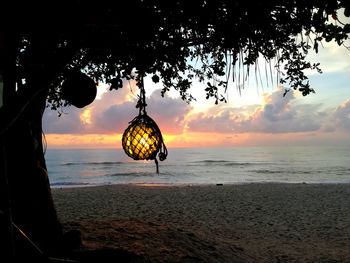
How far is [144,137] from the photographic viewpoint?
4.16 metres

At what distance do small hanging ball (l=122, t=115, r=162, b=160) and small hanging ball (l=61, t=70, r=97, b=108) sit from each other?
2.61 ft

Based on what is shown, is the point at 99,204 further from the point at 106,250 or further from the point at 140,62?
the point at 140,62

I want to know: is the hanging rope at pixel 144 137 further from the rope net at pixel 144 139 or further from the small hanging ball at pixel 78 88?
the small hanging ball at pixel 78 88

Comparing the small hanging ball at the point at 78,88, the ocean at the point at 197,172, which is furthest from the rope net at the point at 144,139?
the ocean at the point at 197,172

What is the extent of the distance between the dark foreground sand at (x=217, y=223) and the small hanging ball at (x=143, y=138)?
7.10 ft

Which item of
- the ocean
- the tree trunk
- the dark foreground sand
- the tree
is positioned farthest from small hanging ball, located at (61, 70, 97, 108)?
the ocean

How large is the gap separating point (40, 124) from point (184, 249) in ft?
10.5

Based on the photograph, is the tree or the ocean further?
the ocean

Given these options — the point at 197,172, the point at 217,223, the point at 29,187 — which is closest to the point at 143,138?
the point at 29,187

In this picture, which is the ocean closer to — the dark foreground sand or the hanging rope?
the dark foreground sand

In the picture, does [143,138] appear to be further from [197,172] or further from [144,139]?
[197,172]

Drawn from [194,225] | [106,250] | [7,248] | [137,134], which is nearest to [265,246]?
[194,225]

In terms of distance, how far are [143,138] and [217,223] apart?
762 centimetres

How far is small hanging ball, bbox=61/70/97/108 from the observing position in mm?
3479
